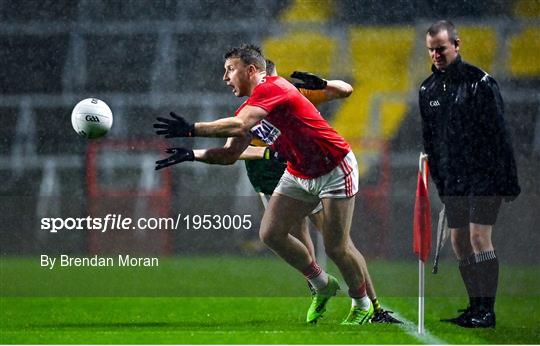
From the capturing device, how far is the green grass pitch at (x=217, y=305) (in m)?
5.88

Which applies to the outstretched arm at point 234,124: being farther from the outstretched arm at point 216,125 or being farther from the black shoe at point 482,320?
the black shoe at point 482,320

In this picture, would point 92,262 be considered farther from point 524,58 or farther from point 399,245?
point 524,58

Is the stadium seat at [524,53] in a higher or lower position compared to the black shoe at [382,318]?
higher

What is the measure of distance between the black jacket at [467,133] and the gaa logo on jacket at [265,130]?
0.95 m

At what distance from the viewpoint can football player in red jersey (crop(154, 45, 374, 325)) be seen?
6141 millimetres

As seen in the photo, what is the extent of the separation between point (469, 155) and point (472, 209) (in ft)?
1.19

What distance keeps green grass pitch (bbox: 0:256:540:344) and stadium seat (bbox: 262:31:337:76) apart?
342cm

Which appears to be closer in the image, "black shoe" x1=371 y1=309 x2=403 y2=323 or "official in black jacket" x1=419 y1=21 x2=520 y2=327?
"official in black jacket" x1=419 y1=21 x2=520 y2=327

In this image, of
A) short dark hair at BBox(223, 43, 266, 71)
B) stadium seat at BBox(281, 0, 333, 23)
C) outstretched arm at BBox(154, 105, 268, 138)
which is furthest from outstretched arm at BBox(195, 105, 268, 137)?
stadium seat at BBox(281, 0, 333, 23)

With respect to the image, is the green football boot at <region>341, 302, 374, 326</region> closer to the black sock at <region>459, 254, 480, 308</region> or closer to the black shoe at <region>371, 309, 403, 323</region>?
the black shoe at <region>371, 309, 403, 323</region>

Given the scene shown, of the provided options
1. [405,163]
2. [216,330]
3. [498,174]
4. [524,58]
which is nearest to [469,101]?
[498,174]

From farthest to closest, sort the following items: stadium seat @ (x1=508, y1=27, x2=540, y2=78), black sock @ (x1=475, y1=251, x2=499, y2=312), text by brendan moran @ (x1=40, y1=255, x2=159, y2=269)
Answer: stadium seat @ (x1=508, y1=27, x2=540, y2=78) → text by brendan moran @ (x1=40, y1=255, x2=159, y2=269) → black sock @ (x1=475, y1=251, x2=499, y2=312)

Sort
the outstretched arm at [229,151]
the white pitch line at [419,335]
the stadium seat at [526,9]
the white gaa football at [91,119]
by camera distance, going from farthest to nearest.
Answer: the stadium seat at [526,9]
the white gaa football at [91,119]
the outstretched arm at [229,151]
the white pitch line at [419,335]

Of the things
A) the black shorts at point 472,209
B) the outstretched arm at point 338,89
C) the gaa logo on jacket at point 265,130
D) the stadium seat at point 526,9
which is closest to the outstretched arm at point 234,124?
the gaa logo on jacket at point 265,130
